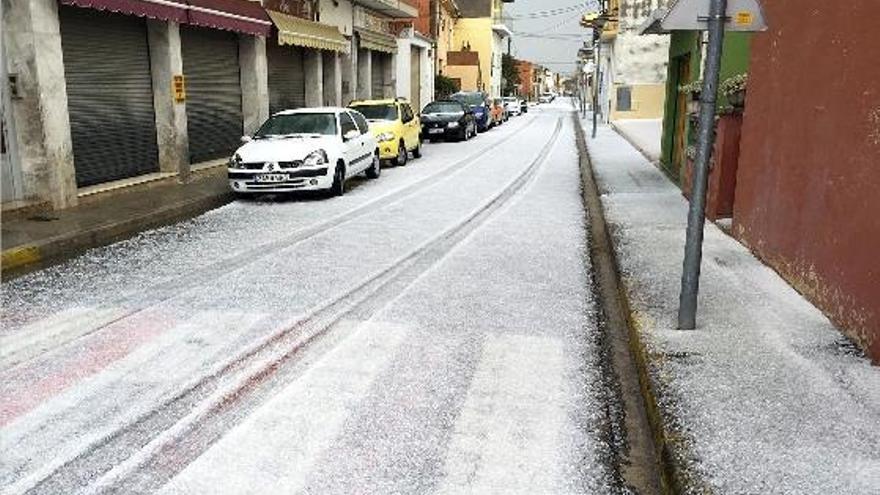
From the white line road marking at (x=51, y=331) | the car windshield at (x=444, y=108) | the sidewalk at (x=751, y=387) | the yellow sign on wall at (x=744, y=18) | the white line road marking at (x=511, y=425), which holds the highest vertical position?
the yellow sign on wall at (x=744, y=18)

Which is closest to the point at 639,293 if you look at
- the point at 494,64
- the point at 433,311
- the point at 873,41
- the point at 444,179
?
the point at 433,311

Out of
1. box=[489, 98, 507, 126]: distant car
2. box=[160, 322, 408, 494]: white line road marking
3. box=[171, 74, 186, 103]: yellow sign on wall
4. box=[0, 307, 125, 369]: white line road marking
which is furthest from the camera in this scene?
box=[489, 98, 507, 126]: distant car

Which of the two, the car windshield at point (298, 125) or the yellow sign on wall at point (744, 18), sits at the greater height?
the yellow sign on wall at point (744, 18)

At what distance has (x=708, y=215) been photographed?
9.37 metres

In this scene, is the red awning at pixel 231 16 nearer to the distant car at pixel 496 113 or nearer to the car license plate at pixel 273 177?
the car license plate at pixel 273 177

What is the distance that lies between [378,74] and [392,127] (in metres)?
13.5

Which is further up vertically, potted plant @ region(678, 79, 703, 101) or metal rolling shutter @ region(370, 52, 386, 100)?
metal rolling shutter @ region(370, 52, 386, 100)

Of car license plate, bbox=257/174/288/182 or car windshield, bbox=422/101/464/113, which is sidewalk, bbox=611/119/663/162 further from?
car license plate, bbox=257/174/288/182

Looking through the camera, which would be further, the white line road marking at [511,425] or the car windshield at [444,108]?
the car windshield at [444,108]

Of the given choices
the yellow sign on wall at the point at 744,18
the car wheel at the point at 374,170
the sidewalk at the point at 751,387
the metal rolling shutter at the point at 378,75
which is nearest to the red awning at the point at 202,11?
the car wheel at the point at 374,170

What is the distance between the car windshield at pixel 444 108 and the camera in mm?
26531

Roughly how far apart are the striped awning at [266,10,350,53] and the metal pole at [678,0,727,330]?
14.1 metres

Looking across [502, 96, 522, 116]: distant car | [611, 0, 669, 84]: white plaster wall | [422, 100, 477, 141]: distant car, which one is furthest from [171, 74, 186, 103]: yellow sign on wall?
[502, 96, 522, 116]: distant car

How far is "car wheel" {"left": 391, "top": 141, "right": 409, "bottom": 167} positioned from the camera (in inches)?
677
